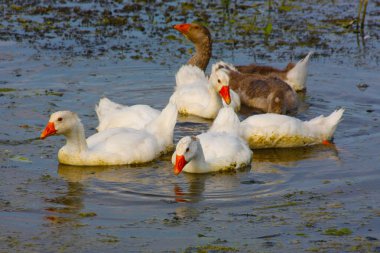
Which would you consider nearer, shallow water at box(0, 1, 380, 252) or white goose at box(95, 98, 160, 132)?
shallow water at box(0, 1, 380, 252)

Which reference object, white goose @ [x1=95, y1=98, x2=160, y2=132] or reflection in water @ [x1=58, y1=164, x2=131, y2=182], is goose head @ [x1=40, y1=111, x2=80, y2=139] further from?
white goose @ [x1=95, y1=98, x2=160, y2=132]

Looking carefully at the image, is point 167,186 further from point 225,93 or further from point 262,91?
point 262,91

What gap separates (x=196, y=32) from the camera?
16328 millimetres

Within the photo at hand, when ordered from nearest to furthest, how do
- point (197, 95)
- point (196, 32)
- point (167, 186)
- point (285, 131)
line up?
point (167, 186) → point (285, 131) → point (197, 95) → point (196, 32)

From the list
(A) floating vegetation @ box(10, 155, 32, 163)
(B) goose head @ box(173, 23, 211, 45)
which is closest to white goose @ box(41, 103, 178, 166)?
(A) floating vegetation @ box(10, 155, 32, 163)

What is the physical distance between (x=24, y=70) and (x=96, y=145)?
190 inches

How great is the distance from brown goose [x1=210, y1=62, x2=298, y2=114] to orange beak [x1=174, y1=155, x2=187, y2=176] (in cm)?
320

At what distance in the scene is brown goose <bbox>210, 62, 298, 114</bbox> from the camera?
1405 cm

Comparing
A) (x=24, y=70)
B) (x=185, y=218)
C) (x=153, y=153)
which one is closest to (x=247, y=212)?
(x=185, y=218)

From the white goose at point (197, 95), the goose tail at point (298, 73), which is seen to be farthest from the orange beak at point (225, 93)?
the goose tail at point (298, 73)

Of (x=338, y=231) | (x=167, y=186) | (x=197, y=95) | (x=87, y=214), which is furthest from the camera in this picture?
(x=197, y=95)

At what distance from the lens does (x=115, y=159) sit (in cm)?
1106

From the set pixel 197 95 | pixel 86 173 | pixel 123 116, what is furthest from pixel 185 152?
pixel 197 95

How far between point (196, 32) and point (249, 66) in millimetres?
1450
